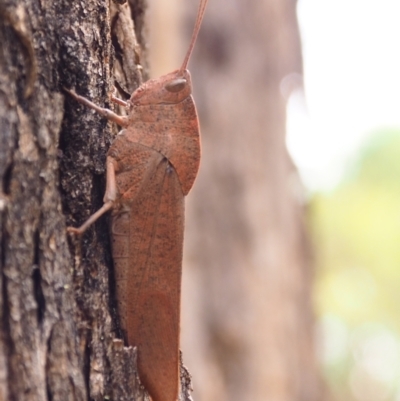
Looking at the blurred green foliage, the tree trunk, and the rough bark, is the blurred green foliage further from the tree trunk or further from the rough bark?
the rough bark

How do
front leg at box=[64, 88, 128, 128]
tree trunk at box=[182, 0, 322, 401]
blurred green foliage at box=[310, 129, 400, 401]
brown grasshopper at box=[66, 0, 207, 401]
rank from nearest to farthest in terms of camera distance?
front leg at box=[64, 88, 128, 128] < brown grasshopper at box=[66, 0, 207, 401] < tree trunk at box=[182, 0, 322, 401] < blurred green foliage at box=[310, 129, 400, 401]

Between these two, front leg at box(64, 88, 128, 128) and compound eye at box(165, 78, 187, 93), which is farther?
compound eye at box(165, 78, 187, 93)

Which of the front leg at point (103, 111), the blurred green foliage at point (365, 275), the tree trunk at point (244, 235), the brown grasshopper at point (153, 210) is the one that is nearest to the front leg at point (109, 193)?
the brown grasshopper at point (153, 210)

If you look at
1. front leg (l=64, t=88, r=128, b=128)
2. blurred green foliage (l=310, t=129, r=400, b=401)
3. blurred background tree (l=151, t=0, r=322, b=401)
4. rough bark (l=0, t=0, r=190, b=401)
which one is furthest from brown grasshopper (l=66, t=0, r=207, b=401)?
blurred green foliage (l=310, t=129, r=400, b=401)

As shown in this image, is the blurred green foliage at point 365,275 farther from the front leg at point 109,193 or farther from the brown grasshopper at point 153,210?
the front leg at point 109,193

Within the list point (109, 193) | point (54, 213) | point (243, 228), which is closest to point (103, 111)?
point (109, 193)

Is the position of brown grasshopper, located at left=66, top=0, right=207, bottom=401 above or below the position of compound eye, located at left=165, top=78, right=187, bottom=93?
below
